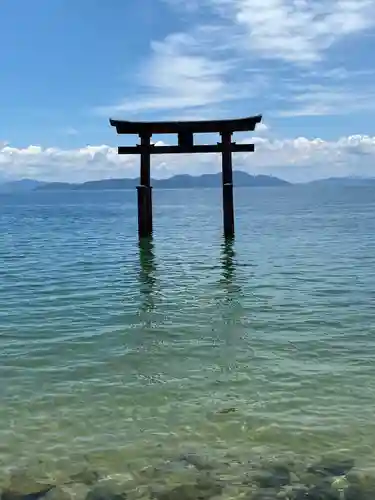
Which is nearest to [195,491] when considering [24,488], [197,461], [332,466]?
[197,461]

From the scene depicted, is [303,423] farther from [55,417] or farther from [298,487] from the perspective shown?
[55,417]

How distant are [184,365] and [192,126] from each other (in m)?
15.9

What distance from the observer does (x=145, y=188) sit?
25984mm

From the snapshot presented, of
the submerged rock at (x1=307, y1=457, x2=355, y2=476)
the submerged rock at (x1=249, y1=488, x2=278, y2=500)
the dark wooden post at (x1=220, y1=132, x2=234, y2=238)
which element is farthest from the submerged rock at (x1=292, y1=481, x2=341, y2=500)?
the dark wooden post at (x1=220, y1=132, x2=234, y2=238)

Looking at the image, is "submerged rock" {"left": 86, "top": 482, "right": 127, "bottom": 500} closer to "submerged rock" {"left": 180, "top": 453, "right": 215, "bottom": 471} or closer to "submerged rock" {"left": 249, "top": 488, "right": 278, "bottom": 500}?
"submerged rock" {"left": 180, "top": 453, "right": 215, "bottom": 471}

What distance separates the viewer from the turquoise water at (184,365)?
22.8 feet

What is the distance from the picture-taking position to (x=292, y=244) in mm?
28781

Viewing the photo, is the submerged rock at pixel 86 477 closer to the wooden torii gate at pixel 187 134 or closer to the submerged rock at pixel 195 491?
the submerged rock at pixel 195 491

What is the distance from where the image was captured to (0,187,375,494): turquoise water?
6.95 metres

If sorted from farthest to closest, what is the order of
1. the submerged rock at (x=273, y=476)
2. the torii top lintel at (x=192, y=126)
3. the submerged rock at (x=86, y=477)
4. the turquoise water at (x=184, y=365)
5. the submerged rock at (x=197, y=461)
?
the torii top lintel at (x=192, y=126)
the turquoise water at (x=184, y=365)
the submerged rock at (x=197, y=461)
the submerged rock at (x=86, y=477)
the submerged rock at (x=273, y=476)

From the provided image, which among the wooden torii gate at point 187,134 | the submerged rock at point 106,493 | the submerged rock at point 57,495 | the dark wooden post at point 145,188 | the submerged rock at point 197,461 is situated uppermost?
the wooden torii gate at point 187,134

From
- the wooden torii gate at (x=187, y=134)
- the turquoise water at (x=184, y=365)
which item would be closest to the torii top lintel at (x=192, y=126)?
the wooden torii gate at (x=187, y=134)

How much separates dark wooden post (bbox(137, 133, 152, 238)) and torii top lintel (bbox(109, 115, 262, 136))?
0.53m

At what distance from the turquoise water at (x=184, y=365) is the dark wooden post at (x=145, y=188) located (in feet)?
21.1
